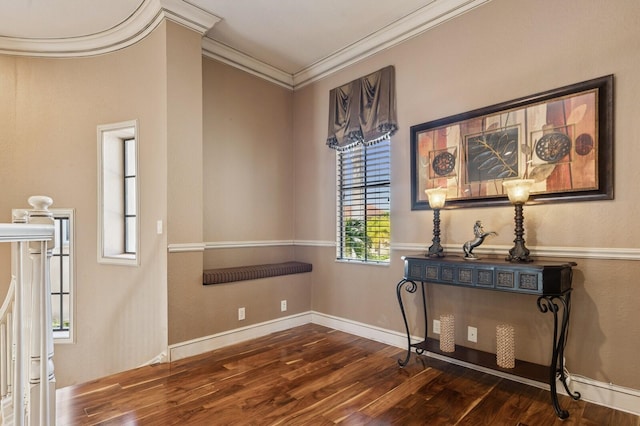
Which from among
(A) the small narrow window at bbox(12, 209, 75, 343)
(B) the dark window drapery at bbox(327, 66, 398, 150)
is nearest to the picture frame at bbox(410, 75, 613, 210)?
(B) the dark window drapery at bbox(327, 66, 398, 150)

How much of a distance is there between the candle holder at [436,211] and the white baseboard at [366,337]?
94cm

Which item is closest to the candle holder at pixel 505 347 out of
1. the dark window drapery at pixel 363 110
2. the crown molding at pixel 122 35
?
the dark window drapery at pixel 363 110

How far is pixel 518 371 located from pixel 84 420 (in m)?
2.87

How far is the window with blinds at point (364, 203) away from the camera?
3594 mm

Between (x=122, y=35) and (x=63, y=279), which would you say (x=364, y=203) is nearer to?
(x=122, y=35)

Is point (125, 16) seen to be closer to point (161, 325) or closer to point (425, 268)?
point (161, 325)

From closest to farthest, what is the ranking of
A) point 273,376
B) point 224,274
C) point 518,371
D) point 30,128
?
point 518,371
point 273,376
point 224,274
point 30,128

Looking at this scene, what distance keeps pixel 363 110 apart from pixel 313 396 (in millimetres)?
2773

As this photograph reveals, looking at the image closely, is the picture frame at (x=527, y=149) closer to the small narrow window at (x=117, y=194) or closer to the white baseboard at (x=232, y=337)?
the white baseboard at (x=232, y=337)

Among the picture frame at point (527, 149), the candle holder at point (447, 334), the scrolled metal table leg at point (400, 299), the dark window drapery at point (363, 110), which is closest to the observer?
the picture frame at point (527, 149)

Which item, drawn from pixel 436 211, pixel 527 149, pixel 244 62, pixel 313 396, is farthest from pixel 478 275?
pixel 244 62

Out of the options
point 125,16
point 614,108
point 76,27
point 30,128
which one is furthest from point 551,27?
point 30,128

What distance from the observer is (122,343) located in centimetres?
357

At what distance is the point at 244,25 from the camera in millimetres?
3414
